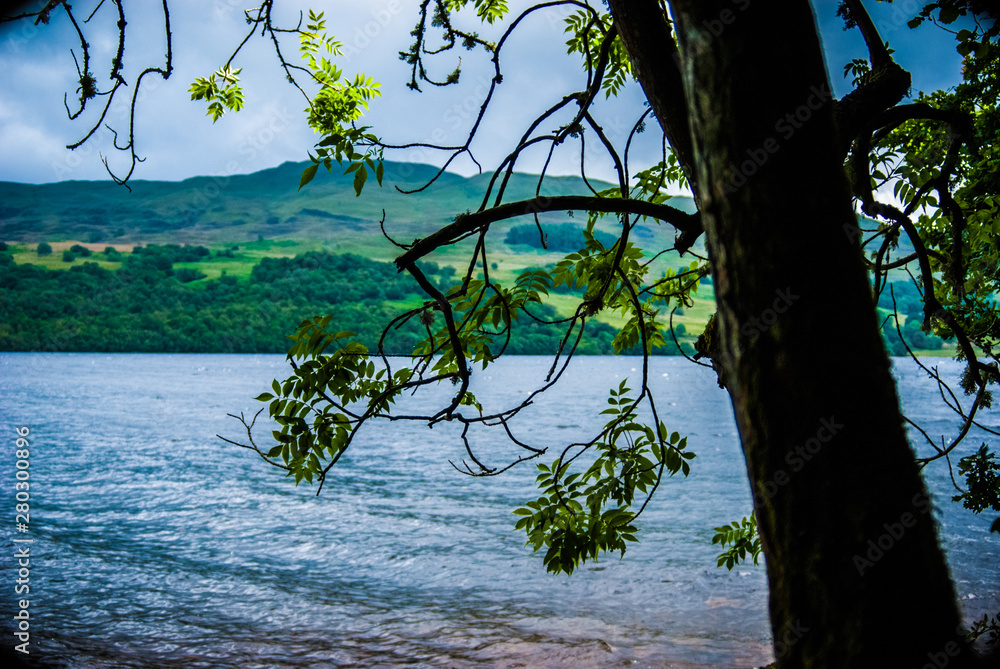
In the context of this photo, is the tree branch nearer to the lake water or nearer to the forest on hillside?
the lake water

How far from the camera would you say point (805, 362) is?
1.23 meters

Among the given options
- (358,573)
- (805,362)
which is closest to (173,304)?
(358,573)

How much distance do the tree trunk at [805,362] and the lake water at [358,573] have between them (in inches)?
315

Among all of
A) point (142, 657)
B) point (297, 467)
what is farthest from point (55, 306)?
point (297, 467)

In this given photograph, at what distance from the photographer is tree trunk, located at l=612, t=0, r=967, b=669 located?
117cm

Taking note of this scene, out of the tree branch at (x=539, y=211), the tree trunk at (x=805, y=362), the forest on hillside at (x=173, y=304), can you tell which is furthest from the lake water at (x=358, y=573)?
the forest on hillside at (x=173, y=304)

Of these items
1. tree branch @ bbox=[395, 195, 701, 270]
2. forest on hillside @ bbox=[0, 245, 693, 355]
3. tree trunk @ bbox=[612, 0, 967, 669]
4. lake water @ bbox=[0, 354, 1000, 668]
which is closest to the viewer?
tree trunk @ bbox=[612, 0, 967, 669]

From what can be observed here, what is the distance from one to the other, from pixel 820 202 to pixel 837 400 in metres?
0.41

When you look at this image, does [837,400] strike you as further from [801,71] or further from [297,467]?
[297,467]

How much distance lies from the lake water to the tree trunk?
799 centimetres

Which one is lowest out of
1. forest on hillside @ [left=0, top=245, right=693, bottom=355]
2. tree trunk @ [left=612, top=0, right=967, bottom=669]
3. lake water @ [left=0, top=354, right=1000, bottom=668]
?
lake water @ [left=0, top=354, right=1000, bottom=668]

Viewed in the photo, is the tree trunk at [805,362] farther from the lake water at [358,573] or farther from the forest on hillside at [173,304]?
the forest on hillside at [173,304]

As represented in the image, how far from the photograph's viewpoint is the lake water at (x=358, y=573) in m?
8.84

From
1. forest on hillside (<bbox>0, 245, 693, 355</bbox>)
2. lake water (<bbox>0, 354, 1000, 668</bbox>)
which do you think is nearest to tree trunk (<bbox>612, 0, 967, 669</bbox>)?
lake water (<bbox>0, 354, 1000, 668</bbox>)
